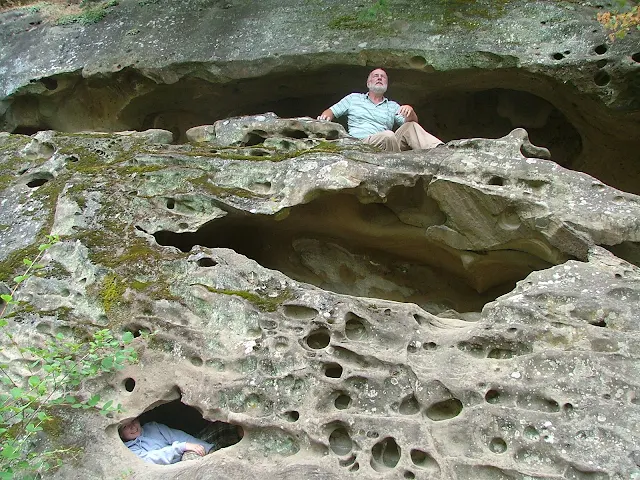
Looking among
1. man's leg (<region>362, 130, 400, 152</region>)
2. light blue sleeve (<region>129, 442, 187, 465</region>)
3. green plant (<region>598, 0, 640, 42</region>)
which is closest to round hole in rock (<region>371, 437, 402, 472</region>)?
light blue sleeve (<region>129, 442, 187, 465</region>)

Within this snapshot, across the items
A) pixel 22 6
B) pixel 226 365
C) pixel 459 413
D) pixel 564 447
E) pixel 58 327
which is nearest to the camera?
pixel 564 447

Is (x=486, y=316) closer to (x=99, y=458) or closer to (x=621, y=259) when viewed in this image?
(x=621, y=259)

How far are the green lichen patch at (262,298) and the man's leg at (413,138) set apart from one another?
201 centimetres

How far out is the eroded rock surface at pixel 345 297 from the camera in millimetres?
3801

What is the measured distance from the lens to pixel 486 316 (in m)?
4.32

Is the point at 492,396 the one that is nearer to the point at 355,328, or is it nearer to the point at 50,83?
the point at 355,328

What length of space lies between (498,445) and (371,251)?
249cm

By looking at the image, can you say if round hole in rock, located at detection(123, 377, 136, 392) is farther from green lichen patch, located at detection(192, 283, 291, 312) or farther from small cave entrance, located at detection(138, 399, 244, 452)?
green lichen patch, located at detection(192, 283, 291, 312)

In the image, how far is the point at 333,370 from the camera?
4.21 meters

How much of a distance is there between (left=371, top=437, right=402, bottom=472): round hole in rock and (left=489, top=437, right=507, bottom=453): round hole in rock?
48 cm

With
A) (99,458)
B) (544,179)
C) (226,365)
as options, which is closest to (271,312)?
(226,365)

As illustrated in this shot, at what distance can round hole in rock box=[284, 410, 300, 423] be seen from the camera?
4.01 meters

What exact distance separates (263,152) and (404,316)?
6.64 feet

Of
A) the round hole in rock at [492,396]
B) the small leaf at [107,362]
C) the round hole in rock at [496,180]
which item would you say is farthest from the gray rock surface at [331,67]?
the small leaf at [107,362]
